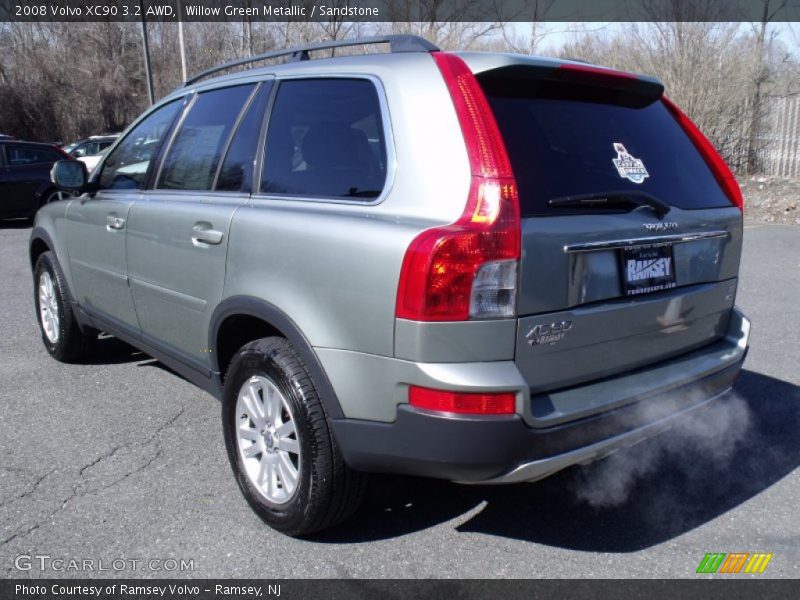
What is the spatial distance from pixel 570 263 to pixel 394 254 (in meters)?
0.62

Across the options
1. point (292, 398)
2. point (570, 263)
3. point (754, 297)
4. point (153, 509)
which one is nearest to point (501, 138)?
point (570, 263)

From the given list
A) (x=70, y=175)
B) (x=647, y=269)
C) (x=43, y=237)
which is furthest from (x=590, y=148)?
(x=43, y=237)

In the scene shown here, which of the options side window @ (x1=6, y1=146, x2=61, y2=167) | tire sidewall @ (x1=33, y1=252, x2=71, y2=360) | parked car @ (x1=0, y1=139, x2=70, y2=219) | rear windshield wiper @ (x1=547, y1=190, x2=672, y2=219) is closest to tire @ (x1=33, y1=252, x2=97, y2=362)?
tire sidewall @ (x1=33, y1=252, x2=71, y2=360)

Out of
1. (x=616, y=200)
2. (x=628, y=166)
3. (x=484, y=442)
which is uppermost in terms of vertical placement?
(x=628, y=166)

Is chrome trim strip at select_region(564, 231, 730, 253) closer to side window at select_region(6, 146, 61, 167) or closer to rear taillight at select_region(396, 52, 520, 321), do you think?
rear taillight at select_region(396, 52, 520, 321)

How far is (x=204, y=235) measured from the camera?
3.27 meters

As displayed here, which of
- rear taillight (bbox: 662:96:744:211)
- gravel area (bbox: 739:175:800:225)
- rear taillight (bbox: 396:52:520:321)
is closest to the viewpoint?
rear taillight (bbox: 396:52:520:321)

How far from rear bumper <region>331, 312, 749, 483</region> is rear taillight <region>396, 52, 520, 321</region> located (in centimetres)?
36

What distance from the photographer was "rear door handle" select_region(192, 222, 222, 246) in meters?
3.19

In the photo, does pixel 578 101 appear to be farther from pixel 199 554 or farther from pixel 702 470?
pixel 199 554

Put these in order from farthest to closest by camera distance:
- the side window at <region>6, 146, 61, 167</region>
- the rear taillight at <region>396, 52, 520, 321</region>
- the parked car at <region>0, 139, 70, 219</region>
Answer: the side window at <region>6, 146, 61, 167</region> < the parked car at <region>0, 139, 70, 219</region> < the rear taillight at <region>396, 52, 520, 321</region>

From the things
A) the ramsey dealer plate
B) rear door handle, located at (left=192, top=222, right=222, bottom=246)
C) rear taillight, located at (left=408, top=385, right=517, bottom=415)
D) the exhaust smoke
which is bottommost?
the exhaust smoke

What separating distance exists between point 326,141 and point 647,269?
4.48 ft

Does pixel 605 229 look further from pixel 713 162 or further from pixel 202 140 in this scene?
pixel 202 140
